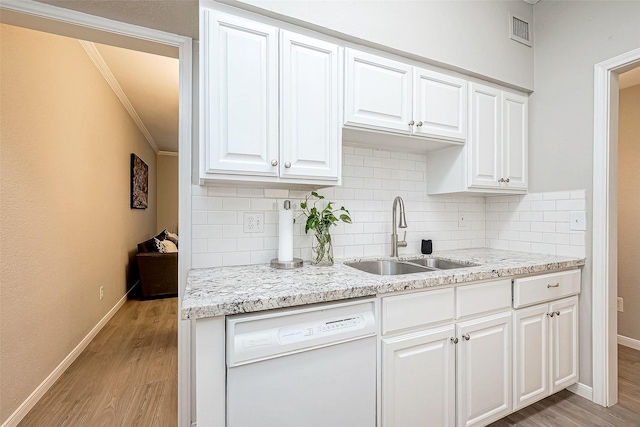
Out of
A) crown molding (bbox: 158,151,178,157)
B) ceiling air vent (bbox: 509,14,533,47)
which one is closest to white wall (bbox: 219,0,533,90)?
ceiling air vent (bbox: 509,14,533,47)

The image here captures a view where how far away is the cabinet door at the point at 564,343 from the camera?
6.24 feet

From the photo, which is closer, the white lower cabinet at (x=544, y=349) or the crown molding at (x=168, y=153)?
the white lower cabinet at (x=544, y=349)

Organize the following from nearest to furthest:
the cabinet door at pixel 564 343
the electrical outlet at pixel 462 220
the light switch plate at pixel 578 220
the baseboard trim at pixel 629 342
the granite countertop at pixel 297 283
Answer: the granite countertop at pixel 297 283 → the cabinet door at pixel 564 343 → the light switch plate at pixel 578 220 → the electrical outlet at pixel 462 220 → the baseboard trim at pixel 629 342

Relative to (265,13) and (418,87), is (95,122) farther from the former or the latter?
(418,87)

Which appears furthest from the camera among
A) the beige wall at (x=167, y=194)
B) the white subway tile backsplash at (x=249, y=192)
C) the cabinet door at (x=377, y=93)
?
the beige wall at (x=167, y=194)

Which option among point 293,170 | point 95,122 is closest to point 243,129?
point 293,170

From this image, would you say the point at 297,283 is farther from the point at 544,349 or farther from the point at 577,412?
the point at 577,412

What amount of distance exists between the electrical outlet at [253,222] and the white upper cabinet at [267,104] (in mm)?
352

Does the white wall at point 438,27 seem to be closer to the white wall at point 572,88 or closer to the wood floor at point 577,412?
the white wall at point 572,88

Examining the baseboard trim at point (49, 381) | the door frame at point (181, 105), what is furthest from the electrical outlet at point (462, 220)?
the baseboard trim at point (49, 381)

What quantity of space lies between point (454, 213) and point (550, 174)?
694mm

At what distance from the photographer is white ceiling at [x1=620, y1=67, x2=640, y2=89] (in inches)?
102

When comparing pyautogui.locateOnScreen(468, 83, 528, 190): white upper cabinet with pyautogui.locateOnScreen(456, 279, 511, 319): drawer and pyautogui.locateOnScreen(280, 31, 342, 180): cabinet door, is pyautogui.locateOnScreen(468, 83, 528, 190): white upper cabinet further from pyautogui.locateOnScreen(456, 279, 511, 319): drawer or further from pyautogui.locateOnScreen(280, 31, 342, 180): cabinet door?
pyautogui.locateOnScreen(280, 31, 342, 180): cabinet door

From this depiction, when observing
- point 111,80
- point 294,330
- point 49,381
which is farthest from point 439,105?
point 111,80
